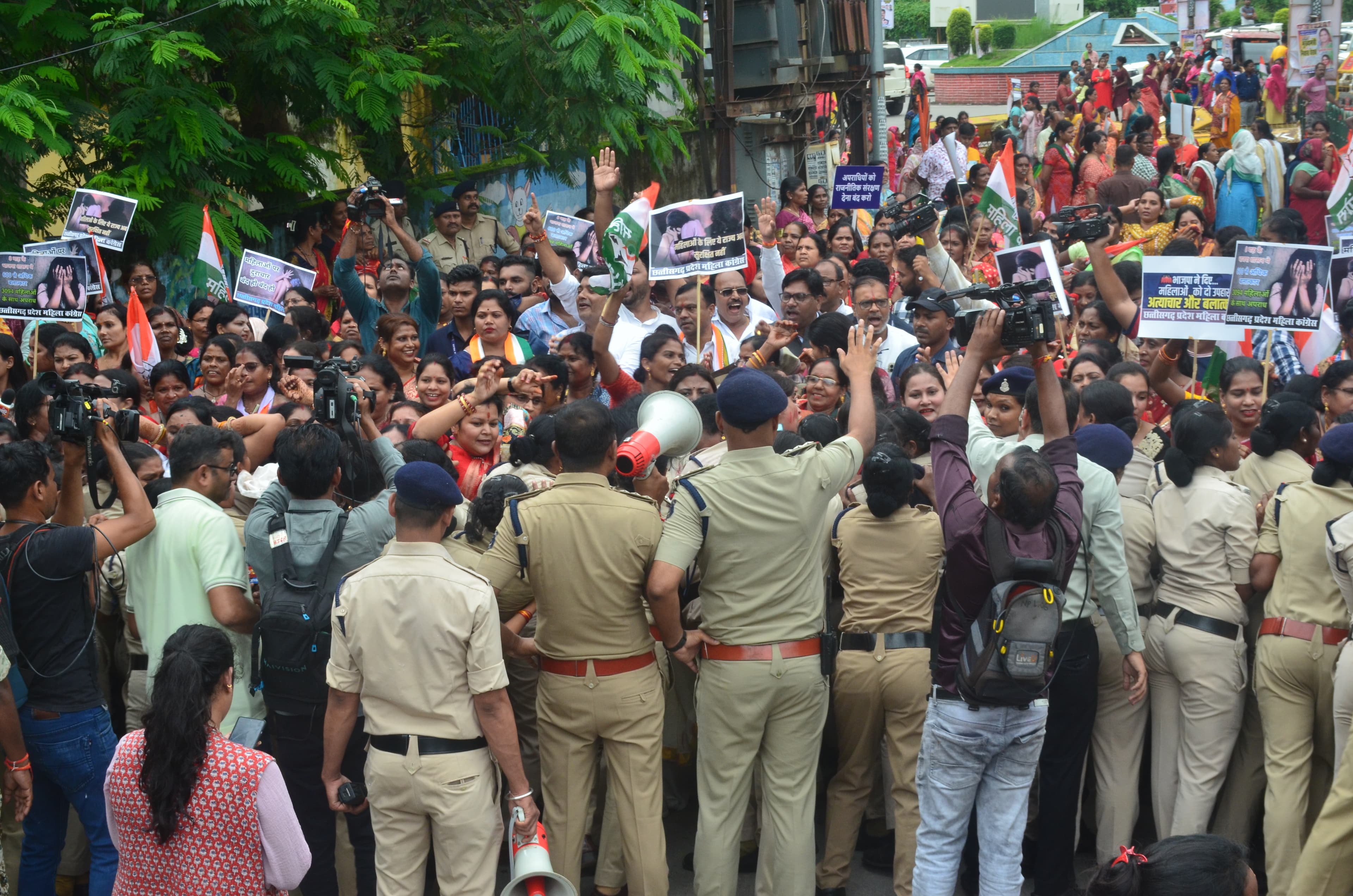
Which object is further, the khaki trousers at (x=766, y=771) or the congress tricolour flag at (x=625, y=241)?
the congress tricolour flag at (x=625, y=241)

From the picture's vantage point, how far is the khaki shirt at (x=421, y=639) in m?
4.26

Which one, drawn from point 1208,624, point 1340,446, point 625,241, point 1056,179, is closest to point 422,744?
point 1208,624

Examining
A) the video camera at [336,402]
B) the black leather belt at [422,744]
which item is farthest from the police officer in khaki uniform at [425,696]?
the video camera at [336,402]

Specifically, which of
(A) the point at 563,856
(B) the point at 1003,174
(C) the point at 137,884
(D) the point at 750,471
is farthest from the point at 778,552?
(B) the point at 1003,174

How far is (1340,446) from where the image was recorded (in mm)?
4797

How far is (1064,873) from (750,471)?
6.89 ft

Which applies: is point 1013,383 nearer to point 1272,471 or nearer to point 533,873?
point 1272,471

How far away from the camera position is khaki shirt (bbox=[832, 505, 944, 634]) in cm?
505

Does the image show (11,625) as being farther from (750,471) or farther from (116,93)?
(116,93)

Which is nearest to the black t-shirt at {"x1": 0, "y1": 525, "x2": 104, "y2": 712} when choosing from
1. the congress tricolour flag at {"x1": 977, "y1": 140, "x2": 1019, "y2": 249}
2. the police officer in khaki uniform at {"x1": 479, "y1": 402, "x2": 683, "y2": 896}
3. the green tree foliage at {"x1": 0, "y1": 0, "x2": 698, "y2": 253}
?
the police officer in khaki uniform at {"x1": 479, "y1": 402, "x2": 683, "y2": 896}

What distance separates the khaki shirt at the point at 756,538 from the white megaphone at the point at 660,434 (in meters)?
0.20

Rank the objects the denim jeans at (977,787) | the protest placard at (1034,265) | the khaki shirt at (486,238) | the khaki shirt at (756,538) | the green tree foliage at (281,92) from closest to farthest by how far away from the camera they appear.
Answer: the denim jeans at (977,787), the khaki shirt at (756,538), the protest placard at (1034,265), the green tree foliage at (281,92), the khaki shirt at (486,238)

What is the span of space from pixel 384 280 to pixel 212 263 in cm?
132

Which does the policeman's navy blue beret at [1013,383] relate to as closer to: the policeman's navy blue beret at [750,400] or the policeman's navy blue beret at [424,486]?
the policeman's navy blue beret at [750,400]
